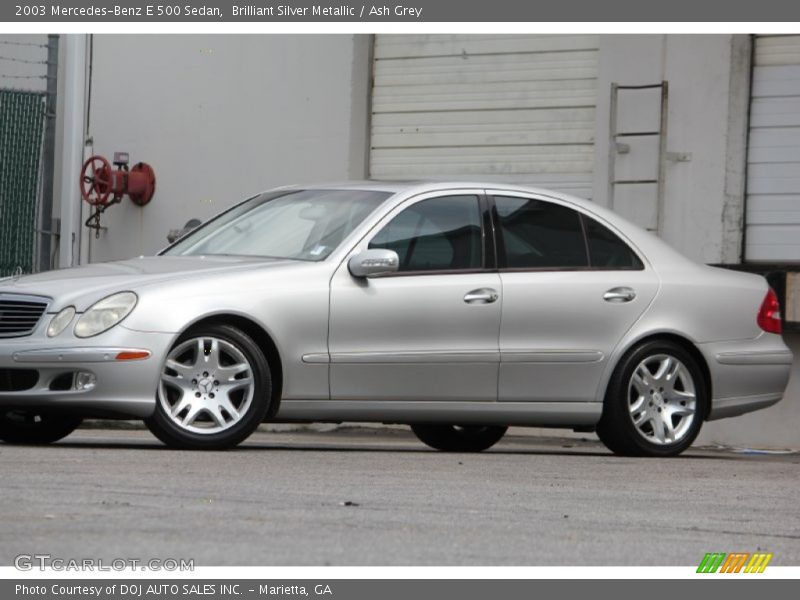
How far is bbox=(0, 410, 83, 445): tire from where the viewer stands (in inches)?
389

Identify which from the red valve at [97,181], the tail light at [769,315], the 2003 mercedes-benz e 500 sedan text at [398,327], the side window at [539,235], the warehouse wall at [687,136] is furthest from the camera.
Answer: the red valve at [97,181]

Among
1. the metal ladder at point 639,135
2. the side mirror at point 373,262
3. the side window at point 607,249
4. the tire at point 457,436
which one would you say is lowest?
the tire at point 457,436

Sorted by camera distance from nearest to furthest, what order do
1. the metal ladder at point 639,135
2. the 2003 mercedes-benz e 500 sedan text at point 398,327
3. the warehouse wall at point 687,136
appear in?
the 2003 mercedes-benz e 500 sedan text at point 398,327
the warehouse wall at point 687,136
the metal ladder at point 639,135

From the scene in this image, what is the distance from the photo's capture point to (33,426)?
9.95 meters

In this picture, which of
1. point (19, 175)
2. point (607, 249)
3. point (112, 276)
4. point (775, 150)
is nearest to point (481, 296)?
point (607, 249)

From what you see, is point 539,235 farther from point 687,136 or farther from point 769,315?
point 687,136

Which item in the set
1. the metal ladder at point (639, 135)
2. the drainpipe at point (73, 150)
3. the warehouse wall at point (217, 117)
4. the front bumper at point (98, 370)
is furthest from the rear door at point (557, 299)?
the drainpipe at point (73, 150)

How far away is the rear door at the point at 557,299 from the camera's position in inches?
400

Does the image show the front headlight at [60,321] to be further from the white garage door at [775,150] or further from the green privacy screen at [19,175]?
the green privacy screen at [19,175]

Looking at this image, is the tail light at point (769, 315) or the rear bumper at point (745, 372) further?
the tail light at point (769, 315)

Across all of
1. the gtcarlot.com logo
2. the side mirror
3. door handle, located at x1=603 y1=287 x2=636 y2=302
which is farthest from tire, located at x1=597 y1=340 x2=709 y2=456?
the gtcarlot.com logo

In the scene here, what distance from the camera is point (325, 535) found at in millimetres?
5914

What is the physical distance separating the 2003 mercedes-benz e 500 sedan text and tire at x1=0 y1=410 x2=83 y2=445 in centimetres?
1

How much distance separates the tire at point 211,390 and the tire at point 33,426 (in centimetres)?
87
